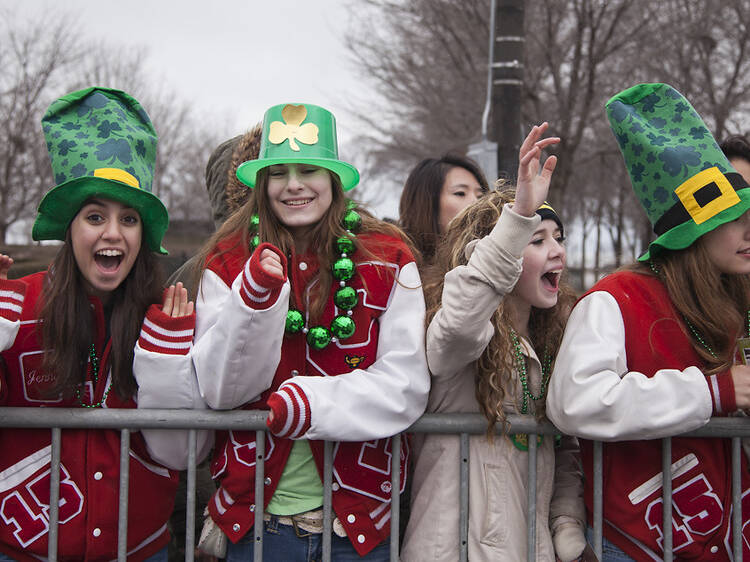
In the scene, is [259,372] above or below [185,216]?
below

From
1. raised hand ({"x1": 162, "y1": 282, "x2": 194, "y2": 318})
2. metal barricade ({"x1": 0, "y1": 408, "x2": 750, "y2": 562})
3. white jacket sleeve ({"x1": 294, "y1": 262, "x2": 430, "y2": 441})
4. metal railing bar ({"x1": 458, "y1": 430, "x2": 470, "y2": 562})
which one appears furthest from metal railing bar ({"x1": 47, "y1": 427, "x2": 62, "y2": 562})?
metal railing bar ({"x1": 458, "y1": 430, "x2": 470, "y2": 562})

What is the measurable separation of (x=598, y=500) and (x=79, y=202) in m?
2.11

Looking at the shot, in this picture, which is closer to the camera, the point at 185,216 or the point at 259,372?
the point at 259,372

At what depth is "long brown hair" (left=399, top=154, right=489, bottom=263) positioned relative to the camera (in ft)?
13.0

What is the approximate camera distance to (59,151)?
2.64m

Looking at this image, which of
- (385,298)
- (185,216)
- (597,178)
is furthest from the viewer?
(185,216)

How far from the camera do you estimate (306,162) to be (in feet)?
9.05

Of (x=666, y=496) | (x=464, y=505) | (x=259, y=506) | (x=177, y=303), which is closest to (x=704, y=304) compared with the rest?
(x=666, y=496)

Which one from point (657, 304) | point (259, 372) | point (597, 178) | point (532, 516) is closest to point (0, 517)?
point (259, 372)

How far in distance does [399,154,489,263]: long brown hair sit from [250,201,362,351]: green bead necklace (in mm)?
1125

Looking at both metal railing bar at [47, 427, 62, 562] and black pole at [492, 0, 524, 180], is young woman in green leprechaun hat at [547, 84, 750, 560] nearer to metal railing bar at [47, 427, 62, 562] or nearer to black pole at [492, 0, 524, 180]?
metal railing bar at [47, 427, 62, 562]

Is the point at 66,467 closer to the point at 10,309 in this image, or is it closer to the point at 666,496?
the point at 10,309

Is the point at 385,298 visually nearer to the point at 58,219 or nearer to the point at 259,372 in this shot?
the point at 259,372

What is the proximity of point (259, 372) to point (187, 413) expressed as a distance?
30 centimetres
